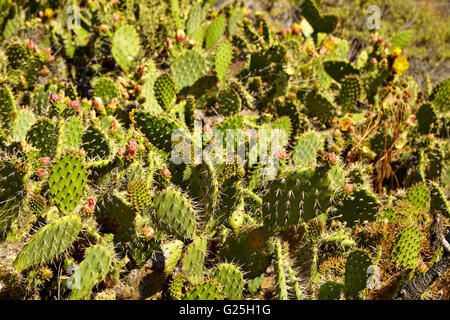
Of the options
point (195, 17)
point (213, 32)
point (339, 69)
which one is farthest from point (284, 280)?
point (195, 17)

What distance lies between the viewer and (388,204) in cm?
319

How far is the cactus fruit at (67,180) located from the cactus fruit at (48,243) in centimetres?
22

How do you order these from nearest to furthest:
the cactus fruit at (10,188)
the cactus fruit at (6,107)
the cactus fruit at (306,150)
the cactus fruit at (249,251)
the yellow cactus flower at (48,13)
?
the cactus fruit at (10,188) < the cactus fruit at (249,251) < the cactus fruit at (6,107) < the cactus fruit at (306,150) < the yellow cactus flower at (48,13)

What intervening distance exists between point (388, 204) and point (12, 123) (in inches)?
113

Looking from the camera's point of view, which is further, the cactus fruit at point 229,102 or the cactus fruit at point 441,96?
the cactus fruit at point 441,96

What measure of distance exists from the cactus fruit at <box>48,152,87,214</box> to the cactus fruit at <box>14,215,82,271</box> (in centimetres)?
22

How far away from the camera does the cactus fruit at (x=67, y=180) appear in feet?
7.70

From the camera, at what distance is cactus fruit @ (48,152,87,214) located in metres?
2.35

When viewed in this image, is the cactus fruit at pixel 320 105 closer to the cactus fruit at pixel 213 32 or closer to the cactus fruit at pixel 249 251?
the cactus fruit at pixel 213 32

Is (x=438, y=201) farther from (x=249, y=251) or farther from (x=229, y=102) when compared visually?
(x=229, y=102)

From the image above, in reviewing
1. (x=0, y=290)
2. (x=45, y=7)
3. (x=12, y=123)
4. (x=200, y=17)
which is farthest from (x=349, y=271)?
(x=45, y=7)

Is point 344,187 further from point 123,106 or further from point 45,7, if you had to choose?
point 45,7

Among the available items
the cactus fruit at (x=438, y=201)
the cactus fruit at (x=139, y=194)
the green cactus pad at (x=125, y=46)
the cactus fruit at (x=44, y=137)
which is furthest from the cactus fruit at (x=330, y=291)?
the green cactus pad at (x=125, y=46)

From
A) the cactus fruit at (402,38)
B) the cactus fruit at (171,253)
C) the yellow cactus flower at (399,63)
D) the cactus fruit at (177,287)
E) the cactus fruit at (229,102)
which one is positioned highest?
the cactus fruit at (402,38)
